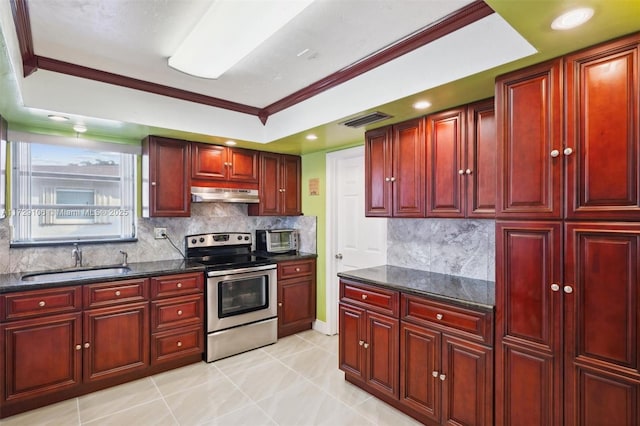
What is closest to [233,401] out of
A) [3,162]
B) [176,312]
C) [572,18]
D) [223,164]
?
[176,312]

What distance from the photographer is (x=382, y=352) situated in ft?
8.43

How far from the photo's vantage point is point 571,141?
165cm

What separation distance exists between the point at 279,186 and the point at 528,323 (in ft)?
10.0

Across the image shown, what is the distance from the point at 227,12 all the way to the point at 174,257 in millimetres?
2735

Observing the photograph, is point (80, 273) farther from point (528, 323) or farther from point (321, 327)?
point (528, 323)

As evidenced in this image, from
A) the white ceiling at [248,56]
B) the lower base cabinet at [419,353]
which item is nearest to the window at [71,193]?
the white ceiling at [248,56]

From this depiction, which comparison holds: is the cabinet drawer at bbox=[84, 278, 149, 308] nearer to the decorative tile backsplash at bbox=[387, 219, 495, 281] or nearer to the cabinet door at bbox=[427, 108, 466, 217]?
the decorative tile backsplash at bbox=[387, 219, 495, 281]

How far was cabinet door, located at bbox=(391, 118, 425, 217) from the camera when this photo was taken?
265 cm

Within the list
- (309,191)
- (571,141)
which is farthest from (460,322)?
(309,191)

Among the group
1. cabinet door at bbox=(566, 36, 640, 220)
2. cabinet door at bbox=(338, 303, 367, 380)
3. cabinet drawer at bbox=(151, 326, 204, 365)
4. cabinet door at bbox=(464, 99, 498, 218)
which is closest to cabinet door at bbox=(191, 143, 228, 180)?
cabinet drawer at bbox=(151, 326, 204, 365)

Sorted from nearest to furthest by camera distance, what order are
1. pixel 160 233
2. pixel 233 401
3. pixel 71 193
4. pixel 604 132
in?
pixel 604 132 → pixel 233 401 → pixel 71 193 → pixel 160 233

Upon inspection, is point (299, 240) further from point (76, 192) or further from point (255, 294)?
point (76, 192)

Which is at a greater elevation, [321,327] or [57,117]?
[57,117]

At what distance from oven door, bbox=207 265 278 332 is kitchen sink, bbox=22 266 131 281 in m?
0.82
